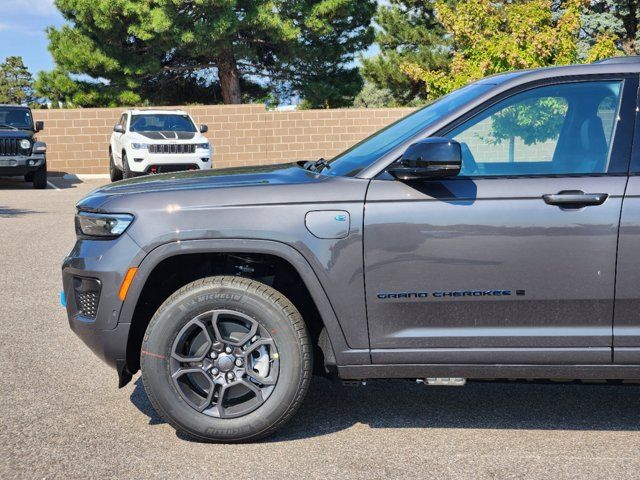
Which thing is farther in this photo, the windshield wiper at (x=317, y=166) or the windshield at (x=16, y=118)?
the windshield at (x=16, y=118)

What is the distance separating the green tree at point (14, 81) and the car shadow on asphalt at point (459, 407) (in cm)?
8850

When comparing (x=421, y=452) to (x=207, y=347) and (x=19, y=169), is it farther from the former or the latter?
(x=19, y=169)

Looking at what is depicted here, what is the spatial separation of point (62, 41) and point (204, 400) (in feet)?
99.3

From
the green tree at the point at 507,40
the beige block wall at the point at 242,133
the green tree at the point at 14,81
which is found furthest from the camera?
the green tree at the point at 14,81

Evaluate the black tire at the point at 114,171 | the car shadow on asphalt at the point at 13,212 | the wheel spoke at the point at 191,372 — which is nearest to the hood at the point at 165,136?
the black tire at the point at 114,171

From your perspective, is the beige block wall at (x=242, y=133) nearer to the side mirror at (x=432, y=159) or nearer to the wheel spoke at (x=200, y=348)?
the wheel spoke at (x=200, y=348)

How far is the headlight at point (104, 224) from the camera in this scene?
4.32m

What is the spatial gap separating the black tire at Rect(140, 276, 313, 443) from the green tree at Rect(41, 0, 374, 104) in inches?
1053

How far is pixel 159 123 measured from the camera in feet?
70.1

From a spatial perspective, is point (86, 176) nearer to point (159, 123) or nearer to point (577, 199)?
point (159, 123)

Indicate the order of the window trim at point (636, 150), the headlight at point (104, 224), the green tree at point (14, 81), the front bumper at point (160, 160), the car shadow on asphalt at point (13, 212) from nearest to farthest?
the window trim at point (636, 150) → the headlight at point (104, 224) → the car shadow on asphalt at point (13, 212) → the front bumper at point (160, 160) → the green tree at point (14, 81)

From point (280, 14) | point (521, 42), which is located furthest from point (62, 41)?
point (521, 42)

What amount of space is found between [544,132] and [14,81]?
91.9 meters

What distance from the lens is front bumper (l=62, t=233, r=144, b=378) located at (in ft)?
14.0
